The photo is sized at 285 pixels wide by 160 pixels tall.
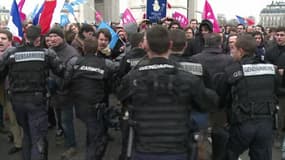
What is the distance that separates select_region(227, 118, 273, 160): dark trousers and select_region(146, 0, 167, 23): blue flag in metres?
6.36

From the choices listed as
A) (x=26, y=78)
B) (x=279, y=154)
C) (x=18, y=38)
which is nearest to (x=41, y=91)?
(x=26, y=78)

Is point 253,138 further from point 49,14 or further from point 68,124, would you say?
point 49,14

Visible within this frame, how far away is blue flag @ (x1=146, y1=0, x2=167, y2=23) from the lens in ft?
35.0

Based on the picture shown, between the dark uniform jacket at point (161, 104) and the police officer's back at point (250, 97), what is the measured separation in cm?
138

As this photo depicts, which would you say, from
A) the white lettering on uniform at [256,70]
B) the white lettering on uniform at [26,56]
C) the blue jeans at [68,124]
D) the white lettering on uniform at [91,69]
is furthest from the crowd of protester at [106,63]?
the white lettering on uniform at [26,56]

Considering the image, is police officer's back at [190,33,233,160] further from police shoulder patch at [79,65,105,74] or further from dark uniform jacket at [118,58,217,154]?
dark uniform jacket at [118,58,217,154]

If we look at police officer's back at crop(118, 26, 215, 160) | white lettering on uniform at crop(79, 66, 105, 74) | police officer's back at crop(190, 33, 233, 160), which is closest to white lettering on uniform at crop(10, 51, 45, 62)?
white lettering on uniform at crop(79, 66, 105, 74)

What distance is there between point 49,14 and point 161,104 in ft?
15.3

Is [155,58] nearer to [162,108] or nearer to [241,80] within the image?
[162,108]

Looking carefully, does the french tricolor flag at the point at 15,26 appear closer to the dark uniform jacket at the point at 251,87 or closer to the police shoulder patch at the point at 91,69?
the police shoulder patch at the point at 91,69

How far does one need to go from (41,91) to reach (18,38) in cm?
190

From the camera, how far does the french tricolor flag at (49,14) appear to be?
7190 millimetres

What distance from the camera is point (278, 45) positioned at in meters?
7.11

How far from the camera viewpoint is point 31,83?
16.6 ft
